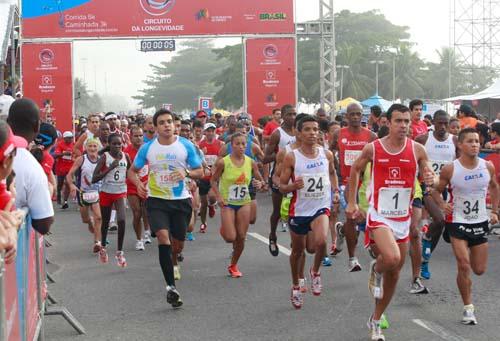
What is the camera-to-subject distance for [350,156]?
36.8 ft

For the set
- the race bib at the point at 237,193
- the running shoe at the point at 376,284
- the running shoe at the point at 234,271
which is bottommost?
the running shoe at the point at 234,271

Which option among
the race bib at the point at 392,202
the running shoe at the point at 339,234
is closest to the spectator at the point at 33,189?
the race bib at the point at 392,202

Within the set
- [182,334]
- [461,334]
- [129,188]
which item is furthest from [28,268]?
[129,188]

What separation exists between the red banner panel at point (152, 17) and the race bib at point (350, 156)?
64.8 ft

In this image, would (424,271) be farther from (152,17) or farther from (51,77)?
(51,77)

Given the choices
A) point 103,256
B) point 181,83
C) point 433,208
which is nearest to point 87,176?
point 103,256

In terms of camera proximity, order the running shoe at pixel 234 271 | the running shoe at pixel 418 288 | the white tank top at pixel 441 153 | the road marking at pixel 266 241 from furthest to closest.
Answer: the road marking at pixel 266 241
the white tank top at pixel 441 153
the running shoe at pixel 234 271
the running shoe at pixel 418 288

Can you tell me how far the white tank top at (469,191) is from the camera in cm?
838

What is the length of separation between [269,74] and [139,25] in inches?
182

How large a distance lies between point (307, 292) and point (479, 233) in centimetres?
202

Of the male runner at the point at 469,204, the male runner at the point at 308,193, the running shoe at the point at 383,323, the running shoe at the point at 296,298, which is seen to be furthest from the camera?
the male runner at the point at 308,193

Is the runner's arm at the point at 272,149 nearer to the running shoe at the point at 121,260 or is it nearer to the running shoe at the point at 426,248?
the running shoe at the point at 121,260

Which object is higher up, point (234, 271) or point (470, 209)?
point (470, 209)

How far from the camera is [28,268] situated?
5.88m
